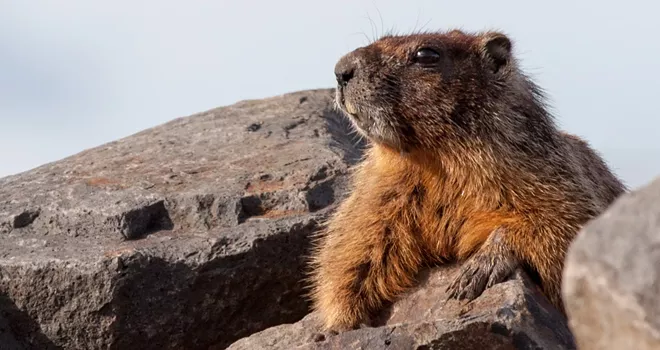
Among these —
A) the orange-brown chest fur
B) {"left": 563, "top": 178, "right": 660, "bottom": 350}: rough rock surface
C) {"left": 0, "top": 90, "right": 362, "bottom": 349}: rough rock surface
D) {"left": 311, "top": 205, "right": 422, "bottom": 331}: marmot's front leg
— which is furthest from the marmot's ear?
{"left": 563, "top": 178, "right": 660, "bottom": 350}: rough rock surface

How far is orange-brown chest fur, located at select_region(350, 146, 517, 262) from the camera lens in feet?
17.4

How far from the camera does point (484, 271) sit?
16.2 ft

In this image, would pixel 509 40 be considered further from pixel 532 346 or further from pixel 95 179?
pixel 95 179

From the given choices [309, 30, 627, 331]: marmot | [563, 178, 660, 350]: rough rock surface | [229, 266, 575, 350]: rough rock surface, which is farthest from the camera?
[309, 30, 627, 331]: marmot

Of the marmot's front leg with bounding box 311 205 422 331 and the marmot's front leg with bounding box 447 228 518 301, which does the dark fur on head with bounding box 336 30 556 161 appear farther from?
the marmot's front leg with bounding box 447 228 518 301

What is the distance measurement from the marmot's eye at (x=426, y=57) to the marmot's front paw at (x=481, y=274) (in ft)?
→ 3.94

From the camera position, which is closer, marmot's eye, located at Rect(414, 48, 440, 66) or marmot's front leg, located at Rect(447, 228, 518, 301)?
marmot's front leg, located at Rect(447, 228, 518, 301)

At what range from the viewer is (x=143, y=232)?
6926mm

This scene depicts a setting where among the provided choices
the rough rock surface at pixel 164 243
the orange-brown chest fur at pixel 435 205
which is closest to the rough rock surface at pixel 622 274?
the orange-brown chest fur at pixel 435 205

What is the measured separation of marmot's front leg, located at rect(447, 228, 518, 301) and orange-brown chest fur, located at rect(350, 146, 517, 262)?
0.23 meters

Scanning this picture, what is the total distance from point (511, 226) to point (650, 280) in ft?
10.4

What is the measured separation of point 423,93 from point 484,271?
111cm

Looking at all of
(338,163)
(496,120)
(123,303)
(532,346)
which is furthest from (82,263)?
(532,346)

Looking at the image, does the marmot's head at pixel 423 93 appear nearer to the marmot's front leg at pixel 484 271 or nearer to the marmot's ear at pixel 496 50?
the marmot's ear at pixel 496 50
